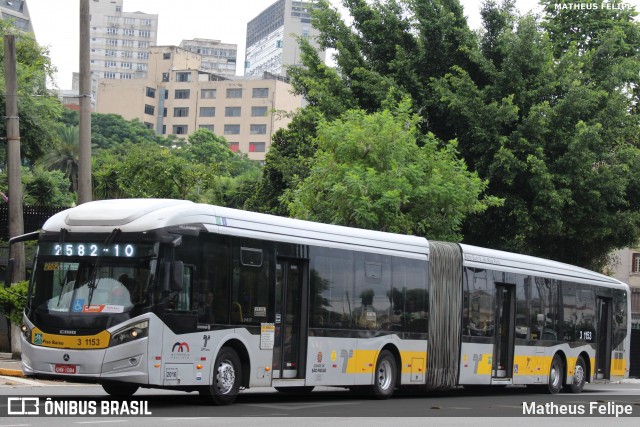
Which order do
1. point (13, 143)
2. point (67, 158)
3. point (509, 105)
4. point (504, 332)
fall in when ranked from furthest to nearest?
point (67, 158) < point (509, 105) < point (504, 332) < point (13, 143)

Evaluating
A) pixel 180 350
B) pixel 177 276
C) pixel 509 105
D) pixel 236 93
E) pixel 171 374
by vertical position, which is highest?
pixel 236 93

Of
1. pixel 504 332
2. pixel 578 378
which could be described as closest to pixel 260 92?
pixel 578 378

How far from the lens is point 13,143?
22688 millimetres

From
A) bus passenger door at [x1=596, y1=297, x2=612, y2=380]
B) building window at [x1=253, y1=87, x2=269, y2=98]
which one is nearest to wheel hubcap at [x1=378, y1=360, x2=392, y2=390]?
bus passenger door at [x1=596, y1=297, x2=612, y2=380]

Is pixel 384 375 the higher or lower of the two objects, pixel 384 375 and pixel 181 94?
Result: the lower

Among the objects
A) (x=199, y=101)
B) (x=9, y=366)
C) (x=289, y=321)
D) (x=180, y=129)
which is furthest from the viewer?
(x=180, y=129)

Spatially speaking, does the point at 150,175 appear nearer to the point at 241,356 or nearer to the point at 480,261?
the point at 480,261

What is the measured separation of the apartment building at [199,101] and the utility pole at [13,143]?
4843 inches

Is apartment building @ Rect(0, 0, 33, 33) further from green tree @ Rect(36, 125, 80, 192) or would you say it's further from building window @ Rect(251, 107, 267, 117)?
green tree @ Rect(36, 125, 80, 192)

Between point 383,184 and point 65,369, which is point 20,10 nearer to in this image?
point 383,184

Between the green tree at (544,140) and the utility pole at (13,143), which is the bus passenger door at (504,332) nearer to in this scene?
the green tree at (544,140)

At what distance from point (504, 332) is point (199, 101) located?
5226 inches

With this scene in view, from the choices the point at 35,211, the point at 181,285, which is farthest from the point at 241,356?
the point at 35,211

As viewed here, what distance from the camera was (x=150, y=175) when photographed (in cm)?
5406
